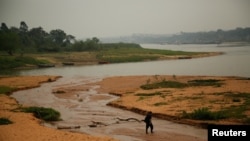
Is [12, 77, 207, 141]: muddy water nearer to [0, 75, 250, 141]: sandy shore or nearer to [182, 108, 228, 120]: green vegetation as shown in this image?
[0, 75, 250, 141]: sandy shore

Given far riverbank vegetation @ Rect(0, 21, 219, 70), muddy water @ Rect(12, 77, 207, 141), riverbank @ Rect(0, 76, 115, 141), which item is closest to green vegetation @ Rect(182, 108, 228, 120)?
muddy water @ Rect(12, 77, 207, 141)

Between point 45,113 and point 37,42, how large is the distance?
12458 centimetres

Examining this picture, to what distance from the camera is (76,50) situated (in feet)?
477

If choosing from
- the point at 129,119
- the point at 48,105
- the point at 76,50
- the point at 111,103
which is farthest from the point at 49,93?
the point at 76,50

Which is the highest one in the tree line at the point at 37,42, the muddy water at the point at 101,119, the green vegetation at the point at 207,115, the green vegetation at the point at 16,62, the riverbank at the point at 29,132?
the tree line at the point at 37,42

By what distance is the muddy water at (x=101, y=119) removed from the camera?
75.5 ft

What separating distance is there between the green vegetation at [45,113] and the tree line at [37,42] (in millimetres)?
81126

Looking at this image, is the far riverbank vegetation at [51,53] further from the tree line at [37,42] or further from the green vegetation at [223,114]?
the green vegetation at [223,114]

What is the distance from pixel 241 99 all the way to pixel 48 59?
298 ft

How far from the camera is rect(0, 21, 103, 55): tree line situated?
109 m

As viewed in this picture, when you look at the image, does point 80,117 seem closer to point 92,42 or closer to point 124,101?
point 124,101

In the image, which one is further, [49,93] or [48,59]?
[48,59]

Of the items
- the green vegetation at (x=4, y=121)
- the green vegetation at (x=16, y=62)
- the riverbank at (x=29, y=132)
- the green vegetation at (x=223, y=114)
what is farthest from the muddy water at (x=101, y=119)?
the green vegetation at (x=16, y=62)

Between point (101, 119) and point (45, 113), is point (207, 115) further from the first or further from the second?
point (45, 113)
